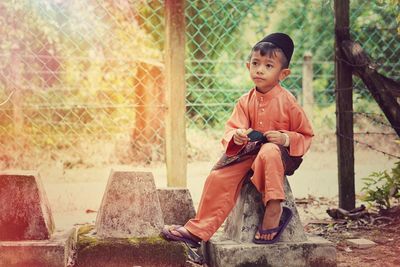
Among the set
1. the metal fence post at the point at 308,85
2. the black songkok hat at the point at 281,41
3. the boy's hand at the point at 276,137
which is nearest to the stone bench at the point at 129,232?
the boy's hand at the point at 276,137

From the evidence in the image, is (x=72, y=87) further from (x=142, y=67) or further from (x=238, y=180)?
(x=238, y=180)

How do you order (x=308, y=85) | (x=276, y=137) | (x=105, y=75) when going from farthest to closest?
(x=308, y=85)
(x=105, y=75)
(x=276, y=137)

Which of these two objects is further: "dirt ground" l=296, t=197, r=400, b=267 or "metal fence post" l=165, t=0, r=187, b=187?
"metal fence post" l=165, t=0, r=187, b=187

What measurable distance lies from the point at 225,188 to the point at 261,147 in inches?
12.3

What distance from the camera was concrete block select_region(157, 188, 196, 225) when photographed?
14.3ft

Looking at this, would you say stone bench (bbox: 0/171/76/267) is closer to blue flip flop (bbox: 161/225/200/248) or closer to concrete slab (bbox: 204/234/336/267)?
blue flip flop (bbox: 161/225/200/248)

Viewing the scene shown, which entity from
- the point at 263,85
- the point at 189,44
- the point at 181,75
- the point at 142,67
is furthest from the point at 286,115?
the point at 189,44

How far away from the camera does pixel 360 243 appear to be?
4.37 m

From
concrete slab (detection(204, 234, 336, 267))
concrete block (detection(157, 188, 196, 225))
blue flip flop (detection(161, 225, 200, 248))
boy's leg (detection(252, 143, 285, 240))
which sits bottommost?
concrete slab (detection(204, 234, 336, 267))

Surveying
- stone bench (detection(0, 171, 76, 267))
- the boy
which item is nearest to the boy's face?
the boy

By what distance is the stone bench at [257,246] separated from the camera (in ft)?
11.7

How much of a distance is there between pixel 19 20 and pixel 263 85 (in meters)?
4.26

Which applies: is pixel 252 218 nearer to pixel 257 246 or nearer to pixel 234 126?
pixel 257 246

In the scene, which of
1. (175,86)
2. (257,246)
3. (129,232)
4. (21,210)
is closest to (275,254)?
(257,246)
